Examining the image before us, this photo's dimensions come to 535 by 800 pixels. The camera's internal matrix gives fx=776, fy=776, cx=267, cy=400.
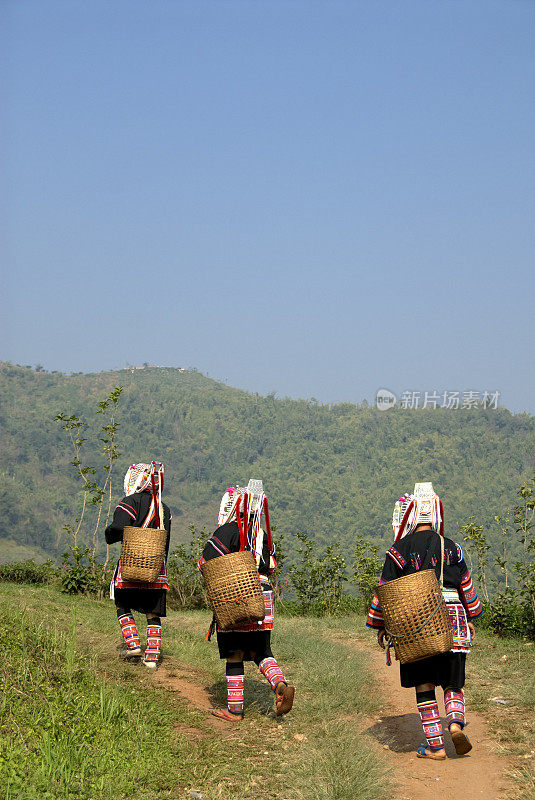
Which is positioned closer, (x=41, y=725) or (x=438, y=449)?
(x=41, y=725)

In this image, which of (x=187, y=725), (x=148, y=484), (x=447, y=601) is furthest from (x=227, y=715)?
(x=148, y=484)

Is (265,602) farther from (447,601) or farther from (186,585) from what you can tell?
(186,585)

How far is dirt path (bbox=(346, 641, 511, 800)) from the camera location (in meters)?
4.50

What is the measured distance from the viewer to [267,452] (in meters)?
120

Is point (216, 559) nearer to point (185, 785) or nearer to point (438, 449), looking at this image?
point (185, 785)

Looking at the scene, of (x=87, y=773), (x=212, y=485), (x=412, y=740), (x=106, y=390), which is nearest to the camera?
(x=87, y=773)

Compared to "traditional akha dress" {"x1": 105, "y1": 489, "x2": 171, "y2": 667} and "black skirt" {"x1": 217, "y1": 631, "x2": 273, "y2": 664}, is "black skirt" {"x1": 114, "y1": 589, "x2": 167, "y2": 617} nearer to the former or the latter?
"traditional akha dress" {"x1": 105, "y1": 489, "x2": 171, "y2": 667}

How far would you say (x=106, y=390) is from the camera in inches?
5128

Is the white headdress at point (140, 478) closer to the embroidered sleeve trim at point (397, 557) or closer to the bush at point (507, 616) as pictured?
the embroidered sleeve trim at point (397, 557)

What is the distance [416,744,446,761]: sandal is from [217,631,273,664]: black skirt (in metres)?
1.30

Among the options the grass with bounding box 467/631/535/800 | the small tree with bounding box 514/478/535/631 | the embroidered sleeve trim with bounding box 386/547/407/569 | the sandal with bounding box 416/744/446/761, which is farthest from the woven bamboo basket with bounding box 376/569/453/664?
the small tree with bounding box 514/478/535/631

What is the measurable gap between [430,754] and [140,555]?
3.03 metres

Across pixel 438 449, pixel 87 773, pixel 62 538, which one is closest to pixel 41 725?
pixel 87 773

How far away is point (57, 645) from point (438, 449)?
110448 mm
